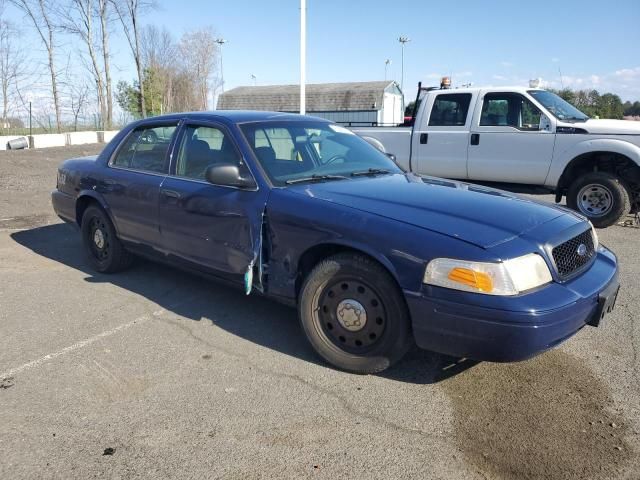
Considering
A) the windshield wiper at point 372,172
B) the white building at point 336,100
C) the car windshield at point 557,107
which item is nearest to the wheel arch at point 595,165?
the car windshield at point 557,107

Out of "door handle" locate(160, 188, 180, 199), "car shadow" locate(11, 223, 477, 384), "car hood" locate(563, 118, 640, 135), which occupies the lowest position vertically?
"car shadow" locate(11, 223, 477, 384)

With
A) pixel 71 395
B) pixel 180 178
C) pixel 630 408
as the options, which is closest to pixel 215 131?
pixel 180 178

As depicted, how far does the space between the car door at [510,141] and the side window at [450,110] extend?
252mm

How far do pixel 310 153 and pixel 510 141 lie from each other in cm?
486

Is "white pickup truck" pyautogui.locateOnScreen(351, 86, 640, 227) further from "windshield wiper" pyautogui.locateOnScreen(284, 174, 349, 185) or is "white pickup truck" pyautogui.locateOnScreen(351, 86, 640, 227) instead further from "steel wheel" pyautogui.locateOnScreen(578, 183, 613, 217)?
"windshield wiper" pyautogui.locateOnScreen(284, 174, 349, 185)

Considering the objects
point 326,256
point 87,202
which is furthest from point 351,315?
point 87,202

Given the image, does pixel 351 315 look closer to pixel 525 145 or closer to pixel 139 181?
pixel 139 181

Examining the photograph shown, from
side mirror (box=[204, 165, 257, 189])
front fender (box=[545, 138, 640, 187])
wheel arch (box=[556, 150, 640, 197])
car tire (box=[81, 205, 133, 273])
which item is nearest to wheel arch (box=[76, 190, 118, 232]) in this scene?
car tire (box=[81, 205, 133, 273])

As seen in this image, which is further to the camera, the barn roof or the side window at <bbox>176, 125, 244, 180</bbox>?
the barn roof

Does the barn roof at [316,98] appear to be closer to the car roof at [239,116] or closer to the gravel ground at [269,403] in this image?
the car roof at [239,116]

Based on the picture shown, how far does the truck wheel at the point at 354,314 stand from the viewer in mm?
3068

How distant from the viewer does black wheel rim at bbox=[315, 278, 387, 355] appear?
124 inches

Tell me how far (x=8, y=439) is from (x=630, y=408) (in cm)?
333

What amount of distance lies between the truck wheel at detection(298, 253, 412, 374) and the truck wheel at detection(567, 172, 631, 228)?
17.9 ft
